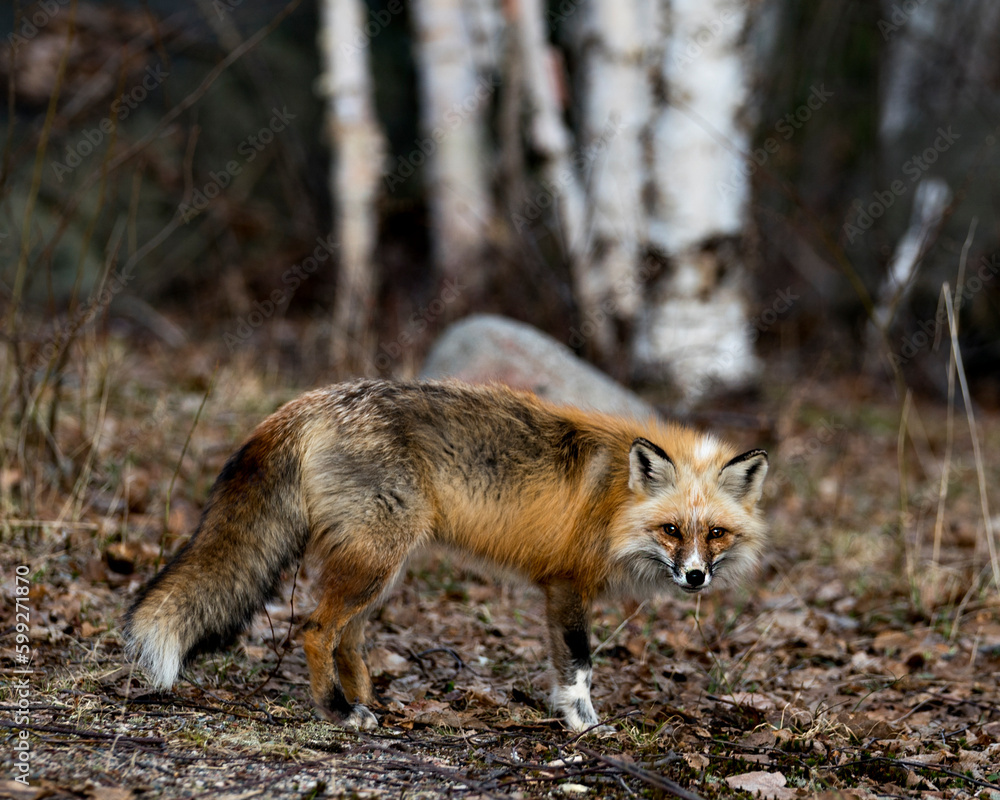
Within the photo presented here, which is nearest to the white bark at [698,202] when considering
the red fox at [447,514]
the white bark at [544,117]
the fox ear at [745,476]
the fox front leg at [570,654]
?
the white bark at [544,117]

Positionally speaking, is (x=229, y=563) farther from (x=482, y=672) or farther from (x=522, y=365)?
(x=522, y=365)

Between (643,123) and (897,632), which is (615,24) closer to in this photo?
(643,123)

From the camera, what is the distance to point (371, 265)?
34.5 ft

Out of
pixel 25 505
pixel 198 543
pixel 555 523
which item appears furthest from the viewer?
pixel 25 505

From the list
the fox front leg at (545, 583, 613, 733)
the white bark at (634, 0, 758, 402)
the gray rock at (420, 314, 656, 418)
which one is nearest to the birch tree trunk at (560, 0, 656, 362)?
the white bark at (634, 0, 758, 402)

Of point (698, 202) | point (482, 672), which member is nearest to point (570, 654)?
point (482, 672)

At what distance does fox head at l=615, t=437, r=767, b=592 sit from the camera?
3797 mm

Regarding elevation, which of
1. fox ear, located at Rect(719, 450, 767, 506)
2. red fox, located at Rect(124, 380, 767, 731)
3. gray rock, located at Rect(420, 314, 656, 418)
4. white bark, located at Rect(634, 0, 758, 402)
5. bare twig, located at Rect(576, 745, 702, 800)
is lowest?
bare twig, located at Rect(576, 745, 702, 800)

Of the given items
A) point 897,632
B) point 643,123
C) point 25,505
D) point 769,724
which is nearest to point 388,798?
point 769,724

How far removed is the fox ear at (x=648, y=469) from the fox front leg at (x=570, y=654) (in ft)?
1.79

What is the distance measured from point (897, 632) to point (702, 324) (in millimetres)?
4567

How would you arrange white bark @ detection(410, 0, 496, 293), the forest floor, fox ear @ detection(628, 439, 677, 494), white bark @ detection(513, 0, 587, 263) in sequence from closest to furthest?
1. the forest floor
2. fox ear @ detection(628, 439, 677, 494)
3. white bark @ detection(513, 0, 587, 263)
4. white bark @ detection(410, 0, 496, 293)

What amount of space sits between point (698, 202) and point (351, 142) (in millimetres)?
3994

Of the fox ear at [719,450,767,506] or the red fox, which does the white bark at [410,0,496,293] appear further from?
the fox ear at [719,450,767,506]
